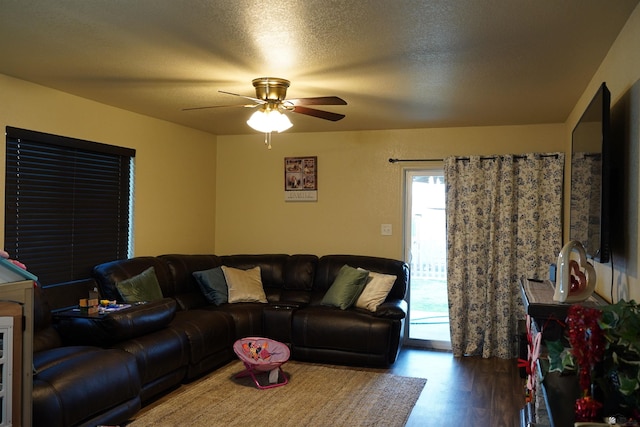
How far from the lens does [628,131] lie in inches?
101

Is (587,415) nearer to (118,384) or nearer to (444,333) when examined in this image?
(118,384)

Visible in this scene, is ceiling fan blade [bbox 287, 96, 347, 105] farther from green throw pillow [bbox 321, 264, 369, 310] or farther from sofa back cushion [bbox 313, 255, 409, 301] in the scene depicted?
sofa back cushion [bbox 313, 255, 409, 301]

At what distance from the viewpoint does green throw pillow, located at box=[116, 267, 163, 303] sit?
4305mm

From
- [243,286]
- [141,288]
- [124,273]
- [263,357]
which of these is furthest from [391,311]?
[124,273]

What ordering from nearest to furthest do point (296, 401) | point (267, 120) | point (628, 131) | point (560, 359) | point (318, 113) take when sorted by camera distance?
point (560, 359) < point (628, 131) < point (267, 120) < point (318, 113) < point (296, 401)

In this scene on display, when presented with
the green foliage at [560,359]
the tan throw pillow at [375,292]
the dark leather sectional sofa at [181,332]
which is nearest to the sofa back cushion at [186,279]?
the dark leather sectional sofa at [181,332]

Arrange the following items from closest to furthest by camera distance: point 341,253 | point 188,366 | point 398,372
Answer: point 188,366 < point 398,372 < point 341,253

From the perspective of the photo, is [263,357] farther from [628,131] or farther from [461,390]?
[628,131]

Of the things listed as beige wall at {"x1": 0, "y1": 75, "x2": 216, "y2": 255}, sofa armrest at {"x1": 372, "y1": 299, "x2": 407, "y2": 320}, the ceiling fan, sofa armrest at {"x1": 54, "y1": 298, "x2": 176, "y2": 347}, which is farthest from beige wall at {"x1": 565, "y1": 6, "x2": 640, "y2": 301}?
beige wall at {"x1": 0, "y1": 75, "x2": 216, "y2": 255}

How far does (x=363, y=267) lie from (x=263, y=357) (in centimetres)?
173

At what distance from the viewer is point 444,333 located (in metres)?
5.75

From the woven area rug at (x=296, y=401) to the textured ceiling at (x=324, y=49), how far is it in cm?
232

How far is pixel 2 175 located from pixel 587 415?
384cm

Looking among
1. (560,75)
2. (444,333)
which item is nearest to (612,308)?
(560,75)
